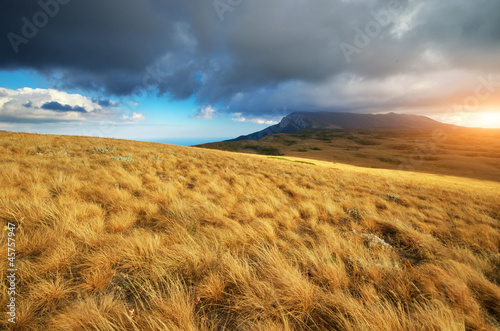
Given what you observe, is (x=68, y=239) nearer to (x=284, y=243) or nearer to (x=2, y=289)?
(x=2, y=289)

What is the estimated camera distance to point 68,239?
101 inches

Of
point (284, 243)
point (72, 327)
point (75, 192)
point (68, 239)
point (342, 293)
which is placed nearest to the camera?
point (72, 327)

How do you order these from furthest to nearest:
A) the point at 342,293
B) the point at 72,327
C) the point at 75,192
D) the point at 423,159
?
the point at 423,159, the point at 75,192, the point at 342,293, the point at 72,327

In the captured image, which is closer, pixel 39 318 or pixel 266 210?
pixel 39 318

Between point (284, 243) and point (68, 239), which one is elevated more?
point (68, 239)

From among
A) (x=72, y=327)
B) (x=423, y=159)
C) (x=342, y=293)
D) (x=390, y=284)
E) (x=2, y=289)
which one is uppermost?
(x=2, y=289)

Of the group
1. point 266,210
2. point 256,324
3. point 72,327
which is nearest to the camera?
point 72,327

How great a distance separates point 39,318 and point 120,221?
5.80 feet

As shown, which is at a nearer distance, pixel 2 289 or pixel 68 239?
pixel 2 289

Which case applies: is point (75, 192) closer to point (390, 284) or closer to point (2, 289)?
point (2, 289)

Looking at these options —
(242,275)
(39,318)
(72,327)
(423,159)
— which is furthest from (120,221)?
(423,159)

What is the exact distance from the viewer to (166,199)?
467 centimetres

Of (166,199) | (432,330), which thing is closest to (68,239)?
(166,199)

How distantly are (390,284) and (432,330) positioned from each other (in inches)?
25.2
